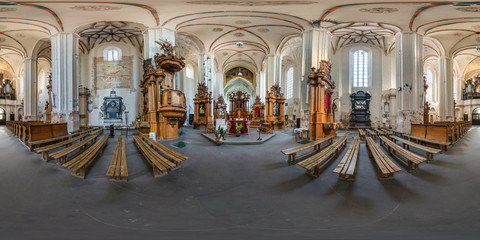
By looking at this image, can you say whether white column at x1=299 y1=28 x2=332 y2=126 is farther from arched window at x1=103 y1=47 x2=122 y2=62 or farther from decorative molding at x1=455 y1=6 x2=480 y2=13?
arched window at x1=103 y1=47 x2=122 y2=62

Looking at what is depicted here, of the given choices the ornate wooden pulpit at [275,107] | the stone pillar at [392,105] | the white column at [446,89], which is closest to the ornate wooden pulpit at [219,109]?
the ornate wooden pulpit at [275,107]

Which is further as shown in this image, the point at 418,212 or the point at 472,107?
the point at 472,107

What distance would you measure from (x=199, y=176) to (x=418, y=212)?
3.21m

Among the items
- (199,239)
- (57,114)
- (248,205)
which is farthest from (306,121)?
(57,114)

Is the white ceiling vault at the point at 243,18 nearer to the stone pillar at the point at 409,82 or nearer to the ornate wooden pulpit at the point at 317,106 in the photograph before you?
the stone pillar at the point at 409,82

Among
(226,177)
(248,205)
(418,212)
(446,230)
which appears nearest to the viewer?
(446,230)

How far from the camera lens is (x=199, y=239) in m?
1.98

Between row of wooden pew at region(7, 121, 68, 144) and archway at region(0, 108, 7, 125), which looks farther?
archway at region(0, 108, 7, 125)

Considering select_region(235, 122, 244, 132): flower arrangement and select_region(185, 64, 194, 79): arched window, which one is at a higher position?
select_region(185, 64, 194, 79): arched window

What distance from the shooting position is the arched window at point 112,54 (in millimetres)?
20241

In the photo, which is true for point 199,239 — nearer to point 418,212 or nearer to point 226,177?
point 226,177

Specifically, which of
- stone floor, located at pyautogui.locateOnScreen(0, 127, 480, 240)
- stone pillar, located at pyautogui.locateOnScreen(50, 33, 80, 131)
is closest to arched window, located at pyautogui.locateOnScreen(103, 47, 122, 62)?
stone pillar, located at pyautogui.locateOnScreen(50, 33, 80, 131)

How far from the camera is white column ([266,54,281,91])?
20.2m

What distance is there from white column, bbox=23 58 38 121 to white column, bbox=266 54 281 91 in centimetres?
2132
